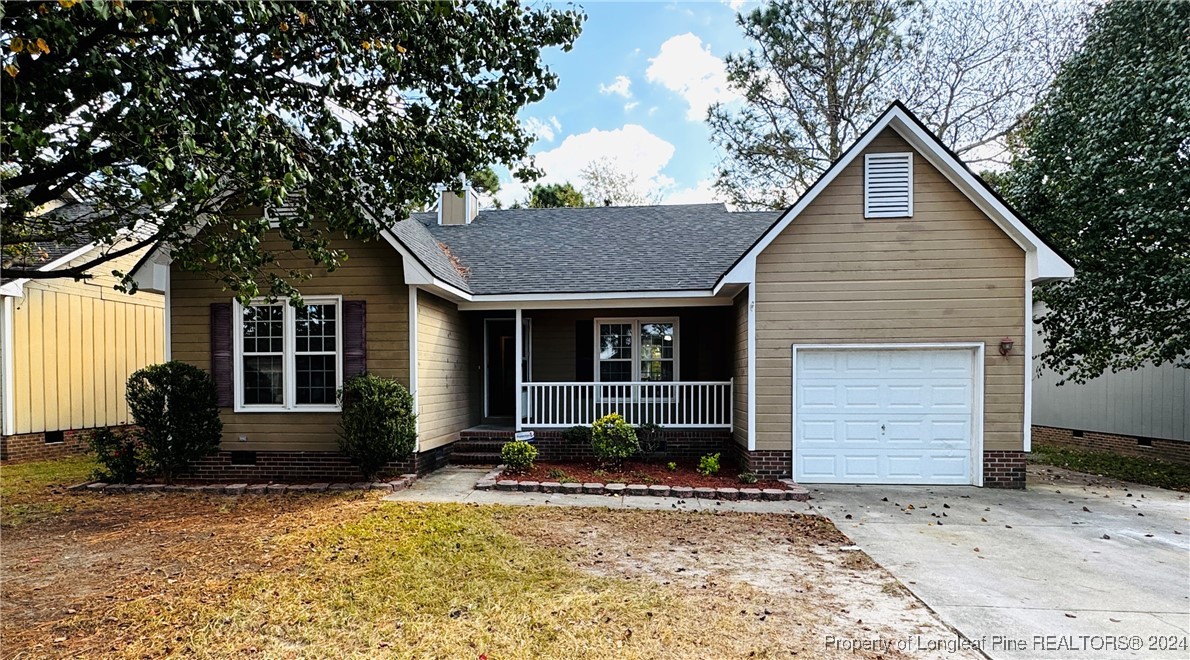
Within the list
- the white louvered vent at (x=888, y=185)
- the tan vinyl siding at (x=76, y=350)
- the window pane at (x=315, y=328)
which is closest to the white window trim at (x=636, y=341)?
the white louvered vent at (x=888, y=185)

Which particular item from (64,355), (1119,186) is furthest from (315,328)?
(1119,186)

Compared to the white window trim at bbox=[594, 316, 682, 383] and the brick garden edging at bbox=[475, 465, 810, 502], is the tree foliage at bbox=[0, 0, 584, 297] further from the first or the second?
the white window trim at bbox=[594, 316, 682, 383]

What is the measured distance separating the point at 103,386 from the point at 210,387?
6092 mm

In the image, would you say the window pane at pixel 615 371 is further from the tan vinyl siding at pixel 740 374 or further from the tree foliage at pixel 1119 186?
the tree foliage at pixel 1119 186

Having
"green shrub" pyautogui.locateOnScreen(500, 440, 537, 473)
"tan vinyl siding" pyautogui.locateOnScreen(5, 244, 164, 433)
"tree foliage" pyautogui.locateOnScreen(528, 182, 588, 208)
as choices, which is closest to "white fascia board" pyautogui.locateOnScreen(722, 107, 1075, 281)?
"green shrub" pyautogui.locateOnScreen(500, 440, 537, 473)

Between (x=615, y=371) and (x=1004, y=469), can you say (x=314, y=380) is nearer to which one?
(x=615, y=371)

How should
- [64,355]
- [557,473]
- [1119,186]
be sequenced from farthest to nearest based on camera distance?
[64,355], [1119,186], [557,473]

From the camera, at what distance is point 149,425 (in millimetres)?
7914

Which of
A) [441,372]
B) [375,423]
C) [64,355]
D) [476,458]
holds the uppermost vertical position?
[64,355]

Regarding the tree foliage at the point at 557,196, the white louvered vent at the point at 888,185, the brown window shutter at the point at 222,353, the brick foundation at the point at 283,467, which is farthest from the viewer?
the tree foliage at the point at 557,196

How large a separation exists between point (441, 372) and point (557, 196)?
725 inches

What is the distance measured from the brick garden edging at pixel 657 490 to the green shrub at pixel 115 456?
204 inches

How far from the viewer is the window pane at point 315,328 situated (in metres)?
8.48

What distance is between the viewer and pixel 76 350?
1134cm
